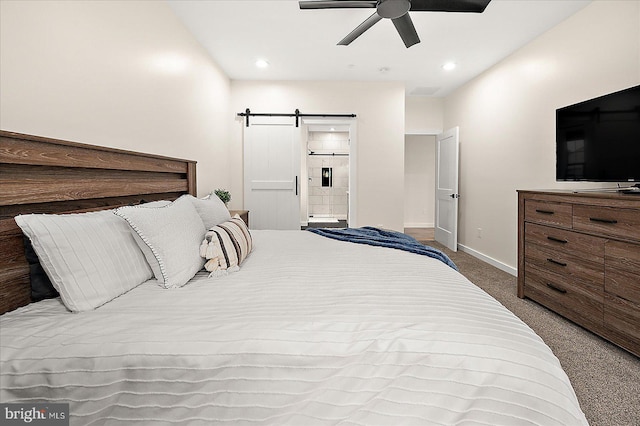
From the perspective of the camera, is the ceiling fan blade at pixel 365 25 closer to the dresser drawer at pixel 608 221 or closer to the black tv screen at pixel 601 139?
the black tv screen at pixel 601 139

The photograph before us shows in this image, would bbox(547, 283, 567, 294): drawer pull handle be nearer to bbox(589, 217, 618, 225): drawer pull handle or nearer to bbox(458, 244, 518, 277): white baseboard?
bbox(589, 217, 618, 225): drawer pull handle

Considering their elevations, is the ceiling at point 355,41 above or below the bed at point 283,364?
above

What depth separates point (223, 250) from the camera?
1.70m

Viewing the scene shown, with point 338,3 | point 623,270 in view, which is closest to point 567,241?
point 623,270

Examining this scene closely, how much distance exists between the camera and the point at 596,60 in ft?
9.29

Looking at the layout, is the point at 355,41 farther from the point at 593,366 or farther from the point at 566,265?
the point at 593,366

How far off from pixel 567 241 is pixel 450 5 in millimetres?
1985

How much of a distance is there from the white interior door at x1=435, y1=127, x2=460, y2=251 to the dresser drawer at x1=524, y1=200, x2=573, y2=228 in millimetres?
2201

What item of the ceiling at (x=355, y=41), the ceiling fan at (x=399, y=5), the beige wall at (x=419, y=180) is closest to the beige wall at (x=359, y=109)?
the ceiling at (x=355, y=41)

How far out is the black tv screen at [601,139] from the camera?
227cm

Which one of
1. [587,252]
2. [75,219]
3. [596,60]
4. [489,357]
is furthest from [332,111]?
[489,357]

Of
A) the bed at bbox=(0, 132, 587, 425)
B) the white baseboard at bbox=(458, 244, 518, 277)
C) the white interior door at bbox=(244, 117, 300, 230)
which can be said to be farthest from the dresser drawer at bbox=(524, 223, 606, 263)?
the white interior door at bbox=(244, 117, 300, 230)

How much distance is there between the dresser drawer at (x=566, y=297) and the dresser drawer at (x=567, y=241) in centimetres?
24

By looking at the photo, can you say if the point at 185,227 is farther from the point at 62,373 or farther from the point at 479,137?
the point at 479,137
